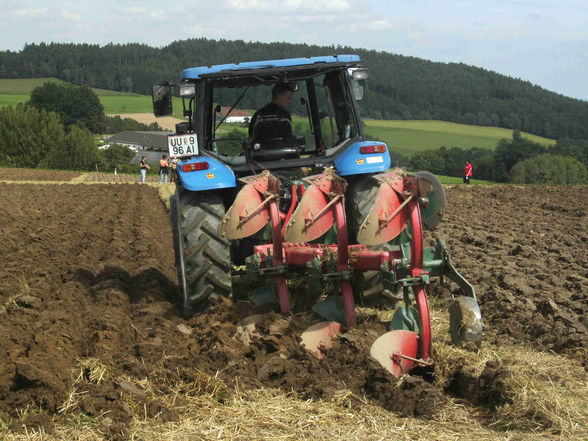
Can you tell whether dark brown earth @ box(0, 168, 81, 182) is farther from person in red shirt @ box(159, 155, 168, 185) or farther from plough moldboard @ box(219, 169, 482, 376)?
plough moldboard @ box(219, 169, 482, 376)

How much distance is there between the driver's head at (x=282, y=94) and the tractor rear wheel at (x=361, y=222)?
102cm

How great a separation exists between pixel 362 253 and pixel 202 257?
52.3 inches

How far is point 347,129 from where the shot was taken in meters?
6.80

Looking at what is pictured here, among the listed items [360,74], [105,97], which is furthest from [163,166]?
[105,97]

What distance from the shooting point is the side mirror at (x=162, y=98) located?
649 centimetres

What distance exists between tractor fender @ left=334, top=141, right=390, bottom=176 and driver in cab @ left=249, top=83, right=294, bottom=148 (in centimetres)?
69

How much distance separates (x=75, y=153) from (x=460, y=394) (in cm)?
5968

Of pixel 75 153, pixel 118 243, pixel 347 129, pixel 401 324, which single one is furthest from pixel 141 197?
pixel 75 153

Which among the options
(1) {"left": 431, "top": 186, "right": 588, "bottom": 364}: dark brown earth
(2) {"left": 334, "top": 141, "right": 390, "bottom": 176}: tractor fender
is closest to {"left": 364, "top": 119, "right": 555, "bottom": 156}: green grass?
(1) {"left": 431, "top": 186, "right": 588, "bottom": 364}: dark brown earth

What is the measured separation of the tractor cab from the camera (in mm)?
6363

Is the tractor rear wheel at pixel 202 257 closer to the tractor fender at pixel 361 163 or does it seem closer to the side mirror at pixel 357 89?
the tractor fender at pixel 361 163

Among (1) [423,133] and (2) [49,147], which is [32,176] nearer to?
(2) [49,147]

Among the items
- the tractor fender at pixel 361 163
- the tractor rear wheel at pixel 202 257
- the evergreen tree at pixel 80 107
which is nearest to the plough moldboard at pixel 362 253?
the tractor rear wheel at pixel 202 257

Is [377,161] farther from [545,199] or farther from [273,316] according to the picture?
[545,199]
